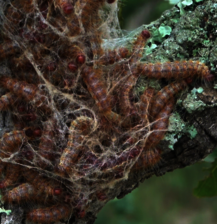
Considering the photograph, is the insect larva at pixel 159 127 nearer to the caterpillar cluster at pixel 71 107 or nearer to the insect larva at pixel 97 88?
the caterpillar cluster at pixel 71 107

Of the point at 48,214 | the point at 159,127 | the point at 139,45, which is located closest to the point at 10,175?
the point at 48,214

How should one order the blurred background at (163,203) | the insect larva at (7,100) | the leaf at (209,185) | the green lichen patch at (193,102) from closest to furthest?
1. the green lichen patch at (193,102)
2. the insect larva at (7,100)
3. the leaf at (209,185)
4. the blurred background at (163,203)

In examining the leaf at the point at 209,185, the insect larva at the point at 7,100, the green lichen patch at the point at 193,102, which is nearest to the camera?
the green lichen patch at the point at 193,102

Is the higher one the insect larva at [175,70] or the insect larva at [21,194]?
the insect larva at [175,70]

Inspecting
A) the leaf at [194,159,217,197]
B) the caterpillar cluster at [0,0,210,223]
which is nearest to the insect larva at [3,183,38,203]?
the caterpillar cluster at [0,0,210,223]

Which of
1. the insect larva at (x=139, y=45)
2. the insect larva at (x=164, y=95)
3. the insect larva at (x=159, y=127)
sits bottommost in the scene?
the insect larva at (x=159, y=127)

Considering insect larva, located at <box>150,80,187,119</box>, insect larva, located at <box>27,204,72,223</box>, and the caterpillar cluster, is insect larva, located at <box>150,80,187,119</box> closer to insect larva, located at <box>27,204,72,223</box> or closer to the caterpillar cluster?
the caterpillar cluster

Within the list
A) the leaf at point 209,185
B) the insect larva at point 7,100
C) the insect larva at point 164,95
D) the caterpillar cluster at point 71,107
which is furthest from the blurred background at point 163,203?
the insect larva at point 7,100
